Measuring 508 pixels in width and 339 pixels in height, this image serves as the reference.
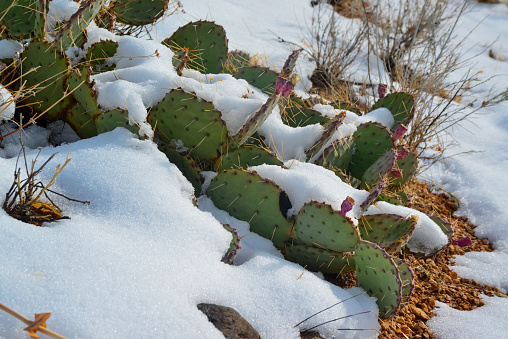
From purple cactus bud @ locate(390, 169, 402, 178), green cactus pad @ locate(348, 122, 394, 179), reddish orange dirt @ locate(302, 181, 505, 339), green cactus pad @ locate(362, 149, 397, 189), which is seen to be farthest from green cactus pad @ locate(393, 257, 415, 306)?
green cactus pad @ locate(348, 122, 394, 179)

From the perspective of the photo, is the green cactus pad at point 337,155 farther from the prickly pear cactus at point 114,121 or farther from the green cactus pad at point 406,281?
the prickly pear cactus at point 114,121

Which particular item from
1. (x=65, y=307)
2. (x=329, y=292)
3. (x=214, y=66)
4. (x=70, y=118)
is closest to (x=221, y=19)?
(x=214, y=66)

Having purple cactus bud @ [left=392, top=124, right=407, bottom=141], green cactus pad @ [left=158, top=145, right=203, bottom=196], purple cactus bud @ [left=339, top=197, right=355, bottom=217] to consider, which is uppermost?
purple cactus bud @ [left=392, top=124, right=407, bottom=141]

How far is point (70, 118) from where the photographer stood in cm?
203

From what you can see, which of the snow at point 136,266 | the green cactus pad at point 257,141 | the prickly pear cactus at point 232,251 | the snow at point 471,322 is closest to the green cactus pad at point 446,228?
the snow at point 471,322

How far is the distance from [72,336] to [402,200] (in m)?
1.74

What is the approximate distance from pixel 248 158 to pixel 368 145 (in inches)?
27.5

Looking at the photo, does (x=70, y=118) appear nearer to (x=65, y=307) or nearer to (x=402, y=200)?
(x=65, y=307)

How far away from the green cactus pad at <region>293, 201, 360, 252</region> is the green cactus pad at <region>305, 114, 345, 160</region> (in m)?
0.43

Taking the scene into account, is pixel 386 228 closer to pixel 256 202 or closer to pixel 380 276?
pixel 380 276

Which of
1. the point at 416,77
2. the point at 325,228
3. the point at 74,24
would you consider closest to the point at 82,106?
the point at 74,24

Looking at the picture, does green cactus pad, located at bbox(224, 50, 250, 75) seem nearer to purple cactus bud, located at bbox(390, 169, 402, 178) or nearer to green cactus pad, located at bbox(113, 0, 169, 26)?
green cactus pad, located at bbox(113, 0, 169, 26)

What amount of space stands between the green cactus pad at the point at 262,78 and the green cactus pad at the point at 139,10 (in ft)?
2.10

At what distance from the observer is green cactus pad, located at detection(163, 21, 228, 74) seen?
257cm
